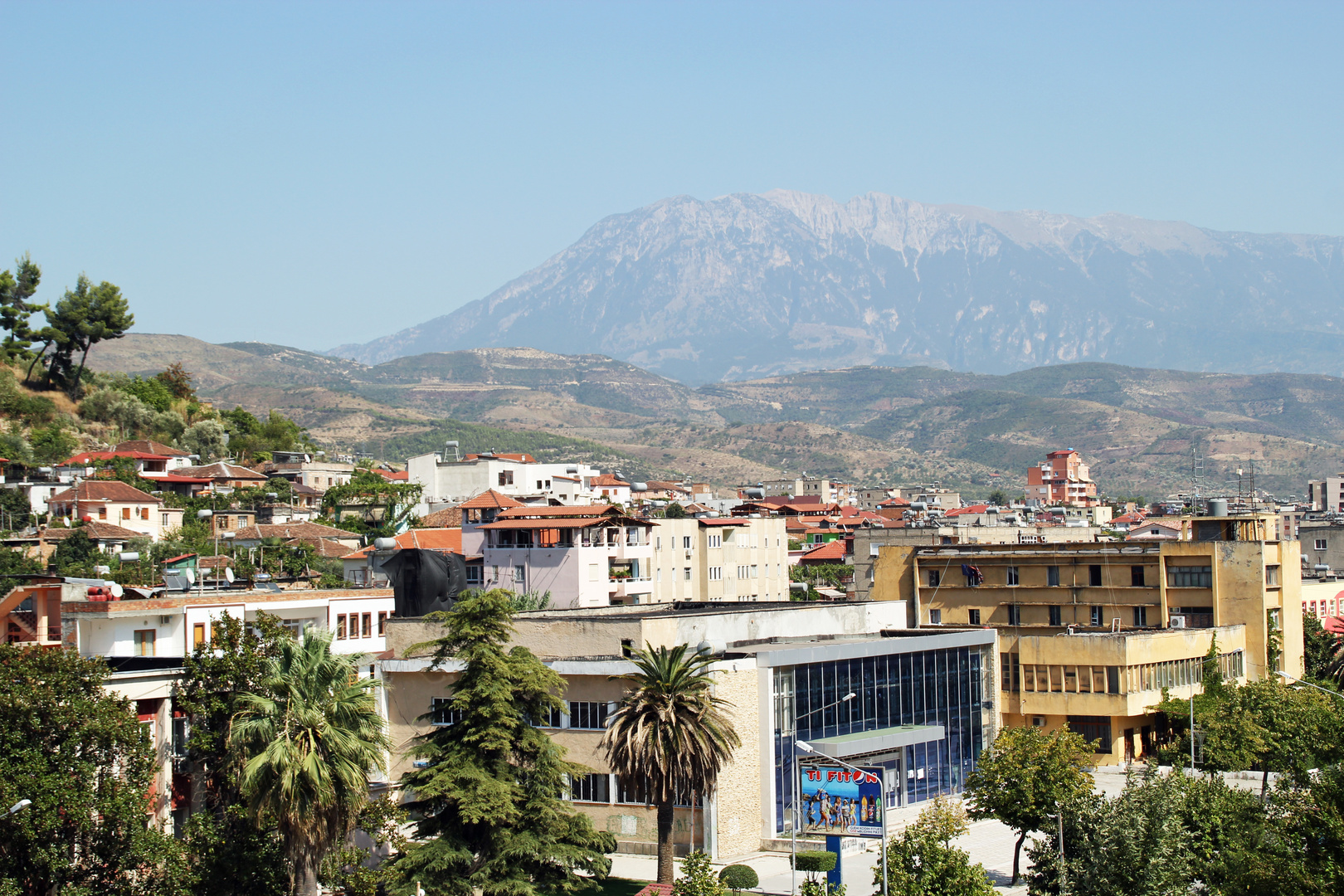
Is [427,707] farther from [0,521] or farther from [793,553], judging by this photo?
[793,553]

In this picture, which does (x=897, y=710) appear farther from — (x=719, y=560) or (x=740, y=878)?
(x=719, y=560)

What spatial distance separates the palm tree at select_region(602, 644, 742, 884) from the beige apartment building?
195ft

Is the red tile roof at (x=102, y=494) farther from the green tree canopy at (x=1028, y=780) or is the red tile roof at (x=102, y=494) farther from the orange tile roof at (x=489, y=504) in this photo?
the green tree canopy at (x=1028, y=780)

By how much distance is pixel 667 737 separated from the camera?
141 ft

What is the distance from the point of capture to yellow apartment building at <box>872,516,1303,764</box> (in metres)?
68.1

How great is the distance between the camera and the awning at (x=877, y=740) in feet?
169

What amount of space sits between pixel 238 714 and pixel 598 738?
→ 52.1 feet

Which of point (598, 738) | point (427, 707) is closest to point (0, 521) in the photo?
point (427, 707)

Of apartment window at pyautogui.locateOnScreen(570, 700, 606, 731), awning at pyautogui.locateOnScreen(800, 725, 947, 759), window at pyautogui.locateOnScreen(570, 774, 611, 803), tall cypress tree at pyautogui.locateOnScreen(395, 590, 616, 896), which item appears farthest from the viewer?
awning at pyautogui.locateOnScreen(800, 725, 947, 759)

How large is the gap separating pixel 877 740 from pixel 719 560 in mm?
63054

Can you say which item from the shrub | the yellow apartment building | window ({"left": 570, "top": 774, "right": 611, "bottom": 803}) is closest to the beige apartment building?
the yellow apartment building

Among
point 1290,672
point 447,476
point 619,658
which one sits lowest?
point 1290,672

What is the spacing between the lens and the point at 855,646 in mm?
54156

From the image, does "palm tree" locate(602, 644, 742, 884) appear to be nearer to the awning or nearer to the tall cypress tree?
the tall cypress tree
